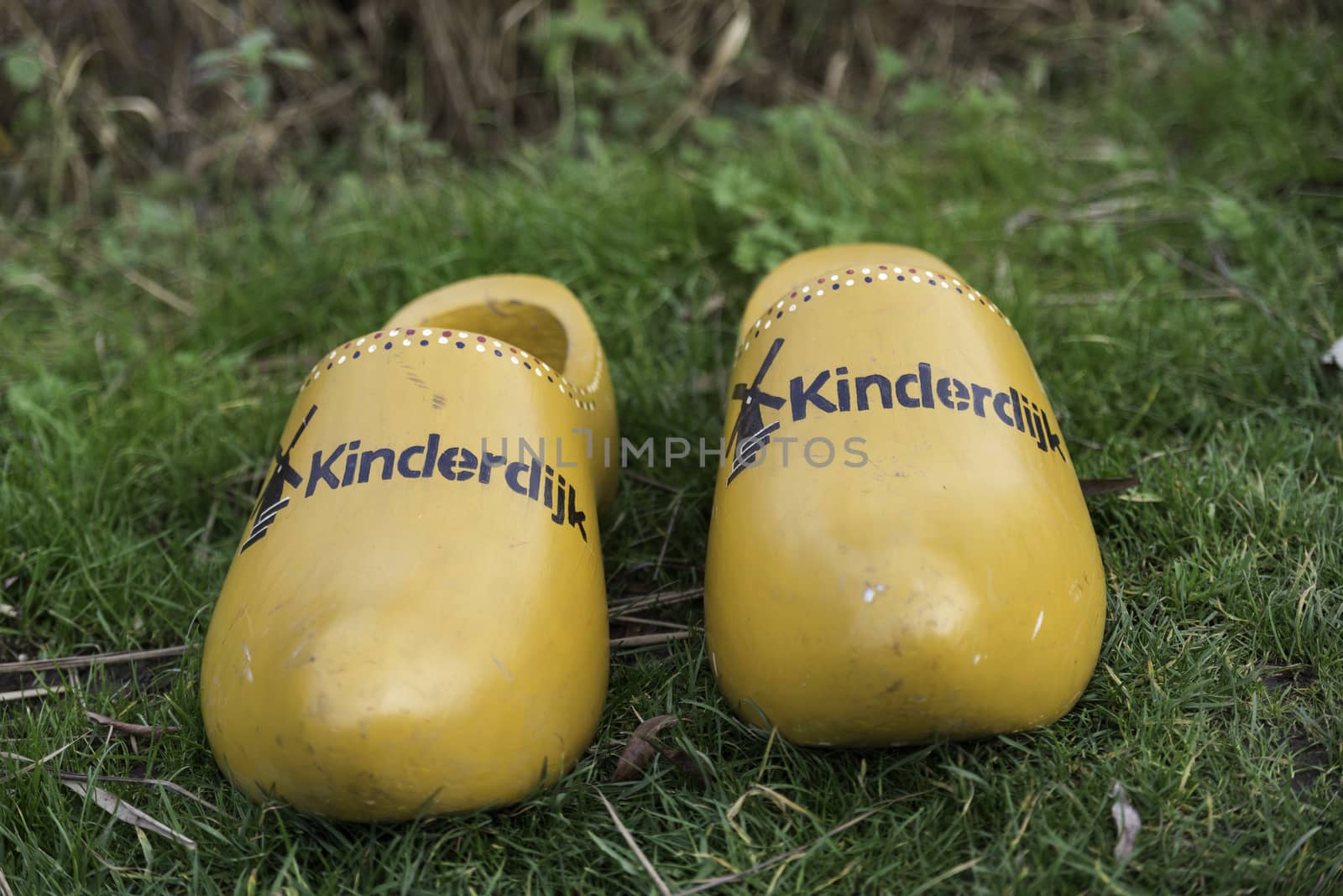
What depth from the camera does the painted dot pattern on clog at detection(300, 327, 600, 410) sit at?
1.83 m

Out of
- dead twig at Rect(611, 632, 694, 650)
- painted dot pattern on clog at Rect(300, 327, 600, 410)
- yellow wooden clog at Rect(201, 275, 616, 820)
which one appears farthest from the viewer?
dead twig at Rect(611, 632, 694, 650)

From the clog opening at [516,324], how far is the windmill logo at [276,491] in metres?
0.49

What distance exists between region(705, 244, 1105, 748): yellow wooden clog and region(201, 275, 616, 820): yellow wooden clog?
27 centimetres

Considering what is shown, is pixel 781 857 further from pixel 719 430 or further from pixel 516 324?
pixel 516 324

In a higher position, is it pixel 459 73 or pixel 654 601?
pixel 459 73

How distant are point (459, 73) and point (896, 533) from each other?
9.05ft

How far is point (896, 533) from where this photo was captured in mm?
1537

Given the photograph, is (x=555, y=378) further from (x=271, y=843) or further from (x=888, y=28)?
(x=888, y=28)

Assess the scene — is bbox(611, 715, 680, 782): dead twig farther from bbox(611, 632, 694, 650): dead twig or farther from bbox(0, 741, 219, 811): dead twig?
bbox(0, 741, 219, 811): dead twig

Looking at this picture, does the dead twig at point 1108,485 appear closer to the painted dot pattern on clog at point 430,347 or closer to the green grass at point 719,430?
the green grass at point 719,430

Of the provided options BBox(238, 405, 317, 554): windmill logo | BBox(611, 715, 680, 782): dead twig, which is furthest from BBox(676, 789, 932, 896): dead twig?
BBox(238, 405, 317, 554): windmill logo

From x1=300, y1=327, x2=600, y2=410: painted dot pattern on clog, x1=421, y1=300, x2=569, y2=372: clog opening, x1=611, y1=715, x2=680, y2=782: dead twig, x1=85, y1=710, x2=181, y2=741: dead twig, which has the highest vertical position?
x1=300, y1=327, x2=600, y2=410: painted dot pattern on clog

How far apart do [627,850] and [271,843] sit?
48 centimetres

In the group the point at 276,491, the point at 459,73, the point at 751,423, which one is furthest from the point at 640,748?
the point at 459,73
